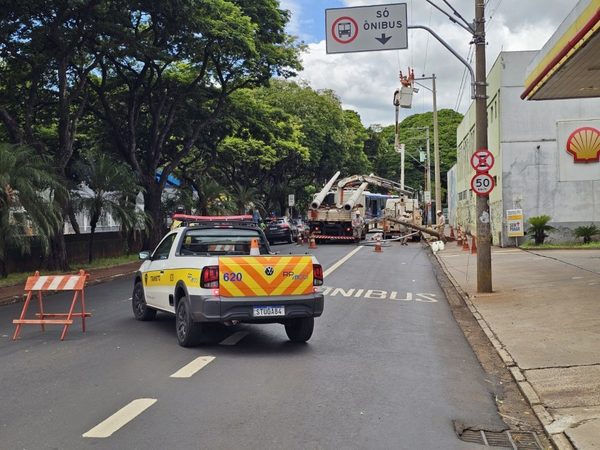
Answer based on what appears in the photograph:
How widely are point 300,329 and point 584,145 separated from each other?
23100mm

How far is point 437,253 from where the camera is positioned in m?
29.9

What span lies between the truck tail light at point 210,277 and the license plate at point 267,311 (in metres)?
0.63

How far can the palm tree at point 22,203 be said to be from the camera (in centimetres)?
1766

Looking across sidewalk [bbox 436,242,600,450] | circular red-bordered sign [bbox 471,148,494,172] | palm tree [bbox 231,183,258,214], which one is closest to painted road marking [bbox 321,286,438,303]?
sidewalk [bbox 436,242,600,450]

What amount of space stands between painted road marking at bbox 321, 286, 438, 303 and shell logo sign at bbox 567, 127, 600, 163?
52.5 ft

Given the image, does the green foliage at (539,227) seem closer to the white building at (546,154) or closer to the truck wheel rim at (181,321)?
the white building at (546,154)

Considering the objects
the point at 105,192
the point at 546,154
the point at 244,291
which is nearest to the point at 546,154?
the point at 546,154

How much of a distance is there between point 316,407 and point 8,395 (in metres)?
3.18

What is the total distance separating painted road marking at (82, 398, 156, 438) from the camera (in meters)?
5.82

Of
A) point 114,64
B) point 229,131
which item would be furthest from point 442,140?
point 114,64

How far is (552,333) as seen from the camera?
34.5 feet

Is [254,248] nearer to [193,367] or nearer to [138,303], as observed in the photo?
[138,303]

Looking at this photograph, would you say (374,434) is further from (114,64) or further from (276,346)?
(114,64)

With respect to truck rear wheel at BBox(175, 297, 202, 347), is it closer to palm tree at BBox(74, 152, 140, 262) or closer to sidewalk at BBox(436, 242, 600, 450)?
sidewalk at BBox(436, 242, 600, 450)
